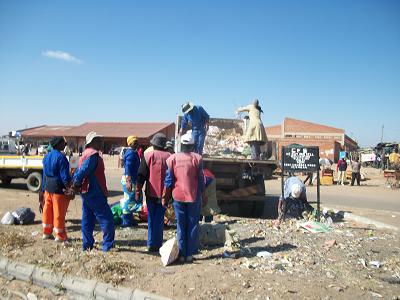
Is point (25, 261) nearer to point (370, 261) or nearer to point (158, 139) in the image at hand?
point (158, 139)

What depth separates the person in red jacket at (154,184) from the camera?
18.2ft

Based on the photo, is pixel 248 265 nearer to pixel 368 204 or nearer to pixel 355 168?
A: pixel 368 204

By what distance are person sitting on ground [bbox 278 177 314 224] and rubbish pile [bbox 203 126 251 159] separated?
1719mm

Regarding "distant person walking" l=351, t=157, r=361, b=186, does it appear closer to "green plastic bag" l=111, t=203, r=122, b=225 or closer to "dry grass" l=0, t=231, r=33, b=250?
"green plastic bag" l=111, t=203, r=122, b=225

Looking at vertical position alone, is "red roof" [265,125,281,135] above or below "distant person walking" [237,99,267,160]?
above

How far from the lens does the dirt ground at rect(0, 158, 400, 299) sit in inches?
167

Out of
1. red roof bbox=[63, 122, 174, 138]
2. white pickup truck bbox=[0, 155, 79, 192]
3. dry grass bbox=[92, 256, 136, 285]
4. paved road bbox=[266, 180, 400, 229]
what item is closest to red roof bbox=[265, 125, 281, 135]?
red roof bbox=[63, 122, 174, 138]

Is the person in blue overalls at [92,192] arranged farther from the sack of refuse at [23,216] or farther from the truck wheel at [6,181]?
the truck wheel at [6,181]

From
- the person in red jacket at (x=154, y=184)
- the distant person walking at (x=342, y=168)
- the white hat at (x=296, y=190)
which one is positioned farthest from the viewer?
the distant person walking at (x=342, y=168)

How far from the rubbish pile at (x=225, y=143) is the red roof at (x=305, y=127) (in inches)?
1491

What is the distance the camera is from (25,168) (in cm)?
1337

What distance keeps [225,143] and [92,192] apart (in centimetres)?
551

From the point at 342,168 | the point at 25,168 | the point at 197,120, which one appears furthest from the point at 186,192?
the point at 342,168

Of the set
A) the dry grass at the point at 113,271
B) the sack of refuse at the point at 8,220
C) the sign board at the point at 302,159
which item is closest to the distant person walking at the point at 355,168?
the sign board at the point at 302,159
